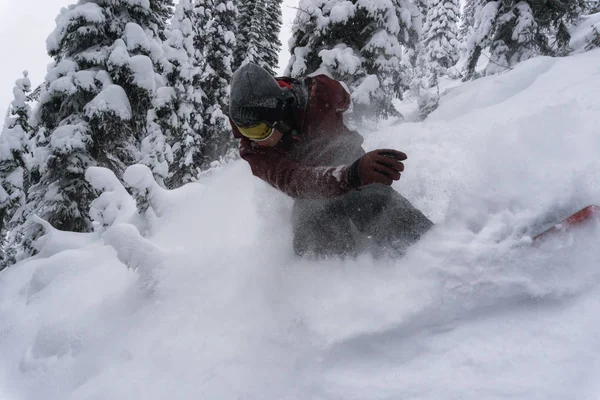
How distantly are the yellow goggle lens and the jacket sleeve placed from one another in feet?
0.49

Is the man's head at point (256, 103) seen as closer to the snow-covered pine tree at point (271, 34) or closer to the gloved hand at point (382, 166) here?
the gloved hand at point (382, 166)

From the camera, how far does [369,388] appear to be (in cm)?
157

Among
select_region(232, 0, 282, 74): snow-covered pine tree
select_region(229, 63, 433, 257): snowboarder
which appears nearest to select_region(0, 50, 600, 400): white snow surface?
select_region(229, 63, 433, 257): snowboarder

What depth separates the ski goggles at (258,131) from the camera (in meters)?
A: 2.55

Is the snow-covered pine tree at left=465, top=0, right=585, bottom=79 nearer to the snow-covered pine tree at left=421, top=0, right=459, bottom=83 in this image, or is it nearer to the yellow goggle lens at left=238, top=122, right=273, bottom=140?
the yellow goggle lens at left=238, top=122, right=273, bottom=140

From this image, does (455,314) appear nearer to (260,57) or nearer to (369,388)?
(369,388)

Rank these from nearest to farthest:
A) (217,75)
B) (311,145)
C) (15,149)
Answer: (311,145)
(15,149)
(217,75)

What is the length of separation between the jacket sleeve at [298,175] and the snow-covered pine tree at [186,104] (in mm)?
11343

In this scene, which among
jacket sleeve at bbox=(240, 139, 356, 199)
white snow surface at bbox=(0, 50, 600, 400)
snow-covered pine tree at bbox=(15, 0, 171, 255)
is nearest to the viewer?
white snow surface at bbox=(0, 50, 600, 400)

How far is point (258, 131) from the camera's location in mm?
2568

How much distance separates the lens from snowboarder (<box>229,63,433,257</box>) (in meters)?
2.33

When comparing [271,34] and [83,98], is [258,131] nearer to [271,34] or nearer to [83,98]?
[83,98]

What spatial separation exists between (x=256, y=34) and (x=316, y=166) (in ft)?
60.8

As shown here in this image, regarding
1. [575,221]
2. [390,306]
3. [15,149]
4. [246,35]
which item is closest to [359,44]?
[575,221]
